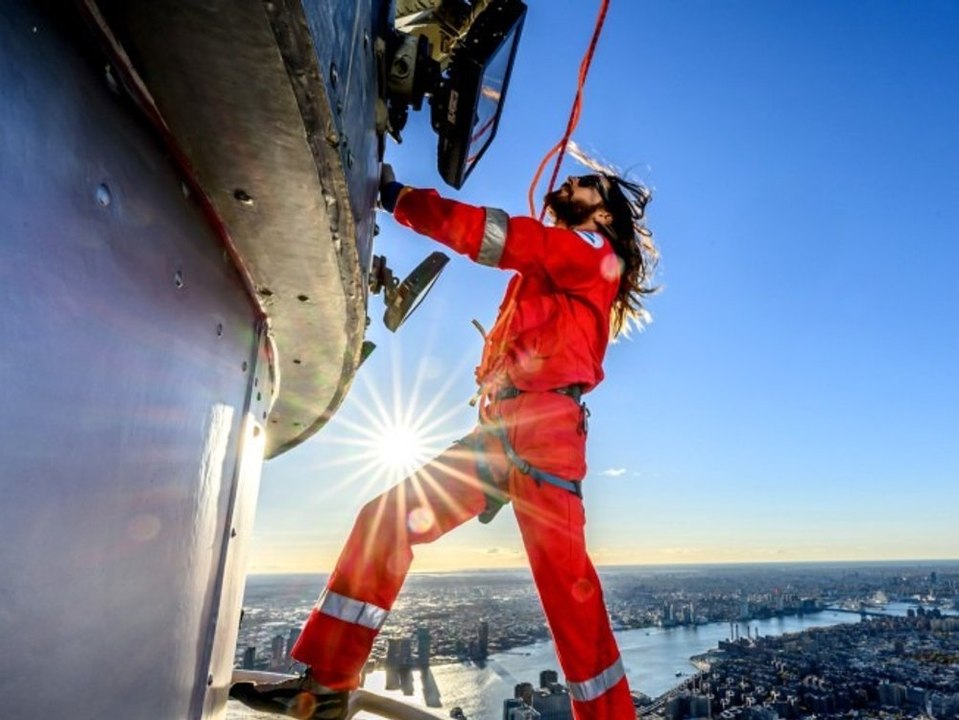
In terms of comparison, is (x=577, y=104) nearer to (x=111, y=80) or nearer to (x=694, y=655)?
(x=111, y=80)

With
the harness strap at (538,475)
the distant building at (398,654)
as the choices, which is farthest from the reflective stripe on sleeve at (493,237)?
the distant building at (398,654)

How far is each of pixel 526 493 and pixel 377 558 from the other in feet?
1.68

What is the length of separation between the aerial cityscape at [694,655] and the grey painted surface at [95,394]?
919 mm

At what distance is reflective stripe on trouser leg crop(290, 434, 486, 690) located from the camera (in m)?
1.55

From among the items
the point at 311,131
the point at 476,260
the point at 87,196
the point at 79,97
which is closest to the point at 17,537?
the point at 87,196

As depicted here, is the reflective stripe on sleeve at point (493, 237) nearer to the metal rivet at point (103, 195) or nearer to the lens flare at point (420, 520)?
the lens flare at point (420, 520)

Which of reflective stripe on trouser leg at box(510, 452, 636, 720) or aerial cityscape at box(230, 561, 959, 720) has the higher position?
reflective stripe on trouser leg at box(510, 452, 636, 720)

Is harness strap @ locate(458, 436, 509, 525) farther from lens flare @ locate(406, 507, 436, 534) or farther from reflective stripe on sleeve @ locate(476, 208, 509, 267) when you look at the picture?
reflective stripe on sleeve @ locate(476, 208, 509, 267)

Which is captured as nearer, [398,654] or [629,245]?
[629,245]

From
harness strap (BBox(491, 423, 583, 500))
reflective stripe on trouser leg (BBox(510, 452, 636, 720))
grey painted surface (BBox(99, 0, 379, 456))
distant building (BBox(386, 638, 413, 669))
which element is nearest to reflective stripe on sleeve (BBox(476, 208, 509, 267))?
grey painted surface (BBox(99, 0, 379, 456))

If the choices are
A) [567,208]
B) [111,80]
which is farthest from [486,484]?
[111,80]

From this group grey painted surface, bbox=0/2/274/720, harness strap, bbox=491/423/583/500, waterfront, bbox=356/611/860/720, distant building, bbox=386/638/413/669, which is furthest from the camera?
waterfront, bbox=356/611/860/720

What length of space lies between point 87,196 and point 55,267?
4.5 inches

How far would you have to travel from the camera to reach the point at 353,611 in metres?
1.58
